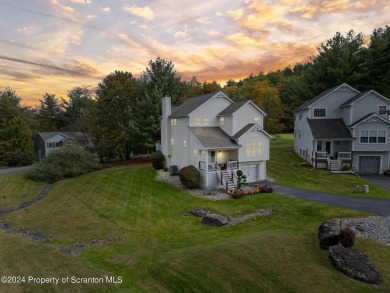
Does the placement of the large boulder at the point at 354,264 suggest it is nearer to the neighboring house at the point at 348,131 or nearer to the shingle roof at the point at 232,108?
the shingle roof at the point at 232,108

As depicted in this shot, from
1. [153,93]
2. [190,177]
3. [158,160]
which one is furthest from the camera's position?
[153,93]

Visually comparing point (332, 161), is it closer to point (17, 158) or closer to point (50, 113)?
point (17, 158)

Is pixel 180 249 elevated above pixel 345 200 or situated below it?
below

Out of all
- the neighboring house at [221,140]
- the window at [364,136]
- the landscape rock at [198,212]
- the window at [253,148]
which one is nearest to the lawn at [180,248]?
the landscape rock at [198,212]

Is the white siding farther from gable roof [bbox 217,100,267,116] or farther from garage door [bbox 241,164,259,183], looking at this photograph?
garage door [bbox 241,164,259,183]

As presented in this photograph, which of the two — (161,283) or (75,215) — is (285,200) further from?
(75,215)

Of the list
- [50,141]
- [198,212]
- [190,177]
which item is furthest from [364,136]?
[50,141]
